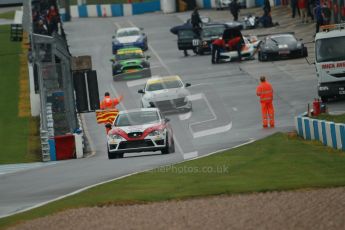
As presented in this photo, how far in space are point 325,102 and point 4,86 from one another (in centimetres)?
1878

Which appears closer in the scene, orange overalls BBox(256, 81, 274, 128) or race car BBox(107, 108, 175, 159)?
race car BBox(107, 108, 175, 159)

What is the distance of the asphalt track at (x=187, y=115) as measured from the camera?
24.2 m

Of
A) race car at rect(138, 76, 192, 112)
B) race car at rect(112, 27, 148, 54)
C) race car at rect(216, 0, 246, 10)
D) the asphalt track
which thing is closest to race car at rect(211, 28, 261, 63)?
the asphalt track

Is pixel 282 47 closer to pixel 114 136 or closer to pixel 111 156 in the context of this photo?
pixel 111 156

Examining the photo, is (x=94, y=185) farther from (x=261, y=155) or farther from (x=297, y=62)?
(x=297, y=62)

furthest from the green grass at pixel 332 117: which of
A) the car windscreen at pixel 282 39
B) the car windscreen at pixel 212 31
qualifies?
the car windscreen at pixel 212 31

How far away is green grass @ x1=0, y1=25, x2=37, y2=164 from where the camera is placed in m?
34.5

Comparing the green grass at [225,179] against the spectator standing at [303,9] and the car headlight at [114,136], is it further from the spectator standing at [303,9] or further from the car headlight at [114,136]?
the spectator standing at [303,9]

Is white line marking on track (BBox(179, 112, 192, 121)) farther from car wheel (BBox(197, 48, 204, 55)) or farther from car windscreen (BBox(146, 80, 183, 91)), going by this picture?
car wheel (BBox(197, 48, 204, 55))

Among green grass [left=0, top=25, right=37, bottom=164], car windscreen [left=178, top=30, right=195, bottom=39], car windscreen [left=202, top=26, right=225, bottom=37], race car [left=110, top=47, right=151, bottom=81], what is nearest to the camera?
green grass [left=0, top=25, right=37, bottom=164]

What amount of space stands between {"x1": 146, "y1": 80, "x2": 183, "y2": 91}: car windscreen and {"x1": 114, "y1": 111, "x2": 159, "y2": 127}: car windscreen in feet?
38.1

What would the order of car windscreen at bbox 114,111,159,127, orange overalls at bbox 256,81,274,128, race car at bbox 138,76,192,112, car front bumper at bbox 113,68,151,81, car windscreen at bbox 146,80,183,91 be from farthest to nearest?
1. car front bumper at bbox 113,68,151,81
2. car windscreen at bbox 146,80,183,91
3. race car at bbox 138,76,192,112
4. orange overalls at bbox 256,81,274,128
5. car windscreen at bbox 114,111,159,127

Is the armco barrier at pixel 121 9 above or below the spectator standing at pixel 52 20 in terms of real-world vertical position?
below

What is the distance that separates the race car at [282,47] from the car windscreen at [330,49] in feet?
44.1
